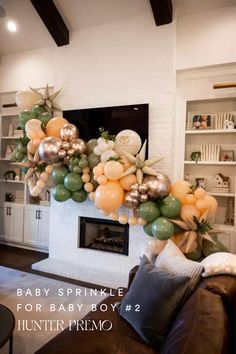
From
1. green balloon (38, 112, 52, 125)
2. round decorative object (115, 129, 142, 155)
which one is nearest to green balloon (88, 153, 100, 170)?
round decorative object (115, 129, 142, 155)

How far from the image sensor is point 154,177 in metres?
2.85

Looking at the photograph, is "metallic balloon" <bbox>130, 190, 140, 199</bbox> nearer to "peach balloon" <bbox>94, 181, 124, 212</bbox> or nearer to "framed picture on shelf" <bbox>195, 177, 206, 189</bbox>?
"peach balloon" <bbox>94, 181, 124, 212</bbox>

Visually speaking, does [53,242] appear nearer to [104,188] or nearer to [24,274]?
[24,274]

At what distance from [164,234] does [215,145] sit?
1.62m

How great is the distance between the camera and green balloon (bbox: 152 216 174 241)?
263 cm

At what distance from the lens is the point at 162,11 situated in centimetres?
319

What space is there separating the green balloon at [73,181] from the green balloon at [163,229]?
1075 mm

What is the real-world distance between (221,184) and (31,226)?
3235mm

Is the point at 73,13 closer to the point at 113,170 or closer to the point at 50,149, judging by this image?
the point at 50,149

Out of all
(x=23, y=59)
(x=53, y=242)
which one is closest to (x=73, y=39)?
(x=23, y=59)

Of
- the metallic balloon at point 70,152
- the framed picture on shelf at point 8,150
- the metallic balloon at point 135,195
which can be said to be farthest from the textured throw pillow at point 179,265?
the framed picture on shelf at point 8,150

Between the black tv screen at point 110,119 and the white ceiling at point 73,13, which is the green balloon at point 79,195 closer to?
the black tv screen at point 110,119

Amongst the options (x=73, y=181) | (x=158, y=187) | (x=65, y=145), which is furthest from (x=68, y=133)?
(x=158, y=187)

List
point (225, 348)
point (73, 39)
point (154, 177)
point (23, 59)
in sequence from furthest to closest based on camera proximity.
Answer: point (23, 59), point (73, 39), point (154, 177), point (225, 348)
